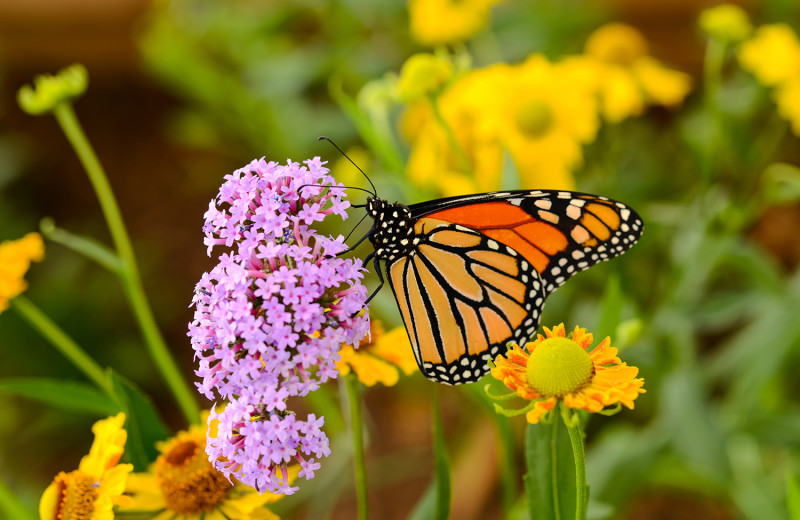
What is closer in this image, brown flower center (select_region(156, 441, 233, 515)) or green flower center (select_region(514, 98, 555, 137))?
brown flower center (select_region(156, 441, 233, 515))

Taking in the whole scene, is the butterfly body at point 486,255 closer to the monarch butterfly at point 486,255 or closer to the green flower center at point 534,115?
the monarch butterfly at point 486,255

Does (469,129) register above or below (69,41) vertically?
below

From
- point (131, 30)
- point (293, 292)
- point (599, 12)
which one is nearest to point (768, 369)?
point (293, 292)

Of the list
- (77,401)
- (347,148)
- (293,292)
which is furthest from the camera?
(347,148)

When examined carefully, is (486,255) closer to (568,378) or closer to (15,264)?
(568,378)

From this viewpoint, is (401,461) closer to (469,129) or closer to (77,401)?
(469,129)

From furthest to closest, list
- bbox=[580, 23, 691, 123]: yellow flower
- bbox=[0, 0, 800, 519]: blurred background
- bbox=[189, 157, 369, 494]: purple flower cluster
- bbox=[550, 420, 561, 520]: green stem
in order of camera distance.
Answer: bbox=[580, 23, 691, 123]: yellow flower → bbox=[0, 0, 800, 519]: blurred background → bbox=[550, 420, 561, 520]: green stem → bbox=[189, 157, 369, 494]: purple flower cluster

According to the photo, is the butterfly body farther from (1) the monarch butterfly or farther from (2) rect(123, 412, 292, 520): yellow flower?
(2) rect(123, 412, 292, 520): yellow flower

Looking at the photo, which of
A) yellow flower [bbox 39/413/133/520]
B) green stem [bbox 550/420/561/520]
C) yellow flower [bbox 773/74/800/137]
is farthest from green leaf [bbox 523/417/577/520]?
yellow flower [bbox 773/74/800/137]
